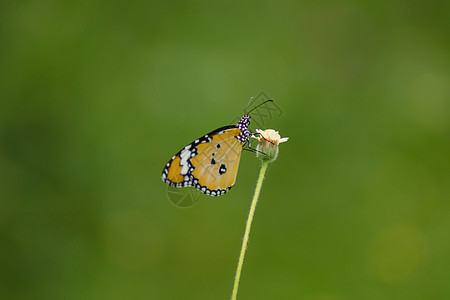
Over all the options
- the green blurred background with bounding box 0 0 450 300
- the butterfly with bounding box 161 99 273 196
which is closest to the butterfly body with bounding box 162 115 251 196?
the butterfly with bounding box 161 99 273 196

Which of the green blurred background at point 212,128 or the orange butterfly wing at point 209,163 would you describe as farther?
the green blurred background at point 212,128

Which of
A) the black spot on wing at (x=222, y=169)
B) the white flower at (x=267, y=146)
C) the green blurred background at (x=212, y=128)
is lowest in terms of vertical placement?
the black spot on wing at (x=222, y=169)

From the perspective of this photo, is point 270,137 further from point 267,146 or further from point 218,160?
point 218,160

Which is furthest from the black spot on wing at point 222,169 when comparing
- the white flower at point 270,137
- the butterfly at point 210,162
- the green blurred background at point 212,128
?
the green blurred background at point 212,128

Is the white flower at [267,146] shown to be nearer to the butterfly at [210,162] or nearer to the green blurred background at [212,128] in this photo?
the butterfly at [210,162]

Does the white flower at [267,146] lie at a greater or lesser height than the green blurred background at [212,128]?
lesser

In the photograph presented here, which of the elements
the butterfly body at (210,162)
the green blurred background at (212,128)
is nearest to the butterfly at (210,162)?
the butterfly body at (210,162)

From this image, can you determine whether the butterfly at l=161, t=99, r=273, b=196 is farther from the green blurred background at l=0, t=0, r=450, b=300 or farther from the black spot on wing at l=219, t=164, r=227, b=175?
the green blurred background at l=0, t=0, r=450, b=300
